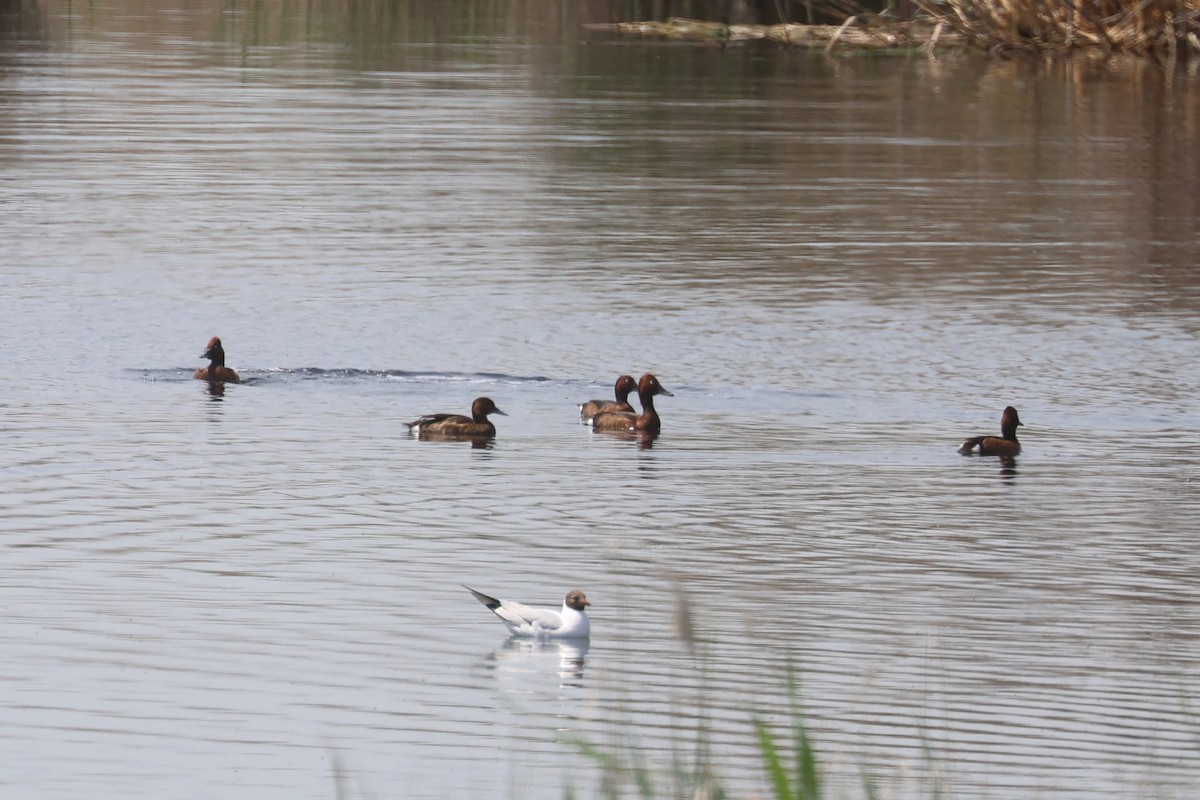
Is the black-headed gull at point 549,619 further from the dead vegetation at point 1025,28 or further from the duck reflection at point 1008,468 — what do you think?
the dead vegetation at point 1025,28

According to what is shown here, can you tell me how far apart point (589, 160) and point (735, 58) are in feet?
58.0

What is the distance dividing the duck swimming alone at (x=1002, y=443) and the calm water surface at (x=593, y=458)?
0.36 ft

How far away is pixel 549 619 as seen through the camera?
31.8ft

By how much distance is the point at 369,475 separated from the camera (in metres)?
13.7

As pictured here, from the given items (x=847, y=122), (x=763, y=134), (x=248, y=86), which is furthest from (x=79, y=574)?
(x=248, y=86)

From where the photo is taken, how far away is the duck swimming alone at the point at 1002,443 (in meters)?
14.2

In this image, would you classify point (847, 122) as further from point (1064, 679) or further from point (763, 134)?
point (1064, 679)

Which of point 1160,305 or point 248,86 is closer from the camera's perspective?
point 1160,305

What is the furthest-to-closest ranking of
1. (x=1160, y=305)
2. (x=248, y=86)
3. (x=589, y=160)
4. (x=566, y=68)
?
(x=566, y=68)
(x=248, y=86)
(x=589, y=160)
(x=1160, y=305)

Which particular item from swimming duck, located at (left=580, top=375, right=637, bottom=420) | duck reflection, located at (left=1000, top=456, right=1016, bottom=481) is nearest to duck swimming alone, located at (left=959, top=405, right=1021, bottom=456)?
duck reflection, located at (left=1000, top=456, right=1016, bottom=481)

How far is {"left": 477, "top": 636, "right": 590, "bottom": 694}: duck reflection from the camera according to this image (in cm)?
940

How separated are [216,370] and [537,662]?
297 inches

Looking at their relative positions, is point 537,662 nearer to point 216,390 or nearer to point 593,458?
point 593,458

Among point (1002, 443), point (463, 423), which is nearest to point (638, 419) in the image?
point (463, 423)
